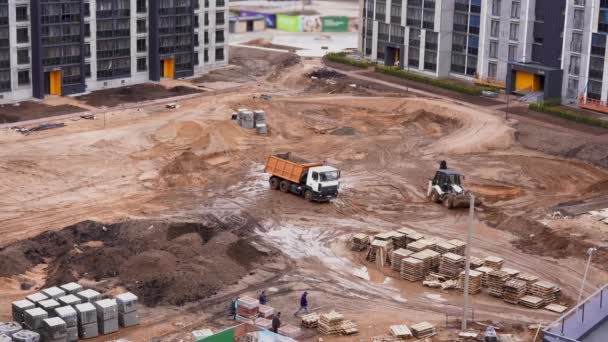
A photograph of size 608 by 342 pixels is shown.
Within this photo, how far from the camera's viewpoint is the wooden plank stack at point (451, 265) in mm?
58656

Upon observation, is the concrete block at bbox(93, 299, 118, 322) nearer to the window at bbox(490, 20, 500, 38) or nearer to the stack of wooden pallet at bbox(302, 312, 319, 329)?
the stack of wooden pallet at bbox(302, 312, 319, 329)

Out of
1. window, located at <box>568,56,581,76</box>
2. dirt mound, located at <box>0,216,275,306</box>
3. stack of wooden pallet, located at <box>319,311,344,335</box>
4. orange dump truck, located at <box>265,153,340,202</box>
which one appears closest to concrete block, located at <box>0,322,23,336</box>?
dirt mound, located at <box>0,216,275,306</box>

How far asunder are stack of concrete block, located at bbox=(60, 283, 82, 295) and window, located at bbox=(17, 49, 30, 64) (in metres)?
51.0

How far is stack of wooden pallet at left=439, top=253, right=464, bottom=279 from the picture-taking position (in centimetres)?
5866

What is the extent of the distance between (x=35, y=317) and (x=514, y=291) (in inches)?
988

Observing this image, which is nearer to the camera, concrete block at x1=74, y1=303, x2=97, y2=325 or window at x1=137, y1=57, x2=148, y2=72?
concrete block at x1=74, y1=303, x2=97, y2=325

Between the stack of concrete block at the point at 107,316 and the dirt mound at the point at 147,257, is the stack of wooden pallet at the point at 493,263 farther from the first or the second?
the stack of concrete block at the point at 107,316

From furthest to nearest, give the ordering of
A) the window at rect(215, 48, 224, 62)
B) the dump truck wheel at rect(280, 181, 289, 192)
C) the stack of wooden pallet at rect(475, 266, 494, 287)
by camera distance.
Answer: the window at rect(215, 48, 224, 62) → the dump truck wheel at rect(280, 181, 289, 192) → the stack of wooden pallet at rect(475, 266, 494, 287)

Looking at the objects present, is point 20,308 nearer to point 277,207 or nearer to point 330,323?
point 330,323

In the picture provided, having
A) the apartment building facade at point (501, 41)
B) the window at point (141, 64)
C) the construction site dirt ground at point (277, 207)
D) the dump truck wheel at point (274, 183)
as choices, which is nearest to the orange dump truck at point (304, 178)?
the dump truck wheel at point (274, 183)

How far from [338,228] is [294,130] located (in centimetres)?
2609

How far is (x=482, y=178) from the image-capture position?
7944 cm

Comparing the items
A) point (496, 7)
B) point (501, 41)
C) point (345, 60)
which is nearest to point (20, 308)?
point (501, 41)

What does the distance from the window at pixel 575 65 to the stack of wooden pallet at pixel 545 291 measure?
4921 cm
